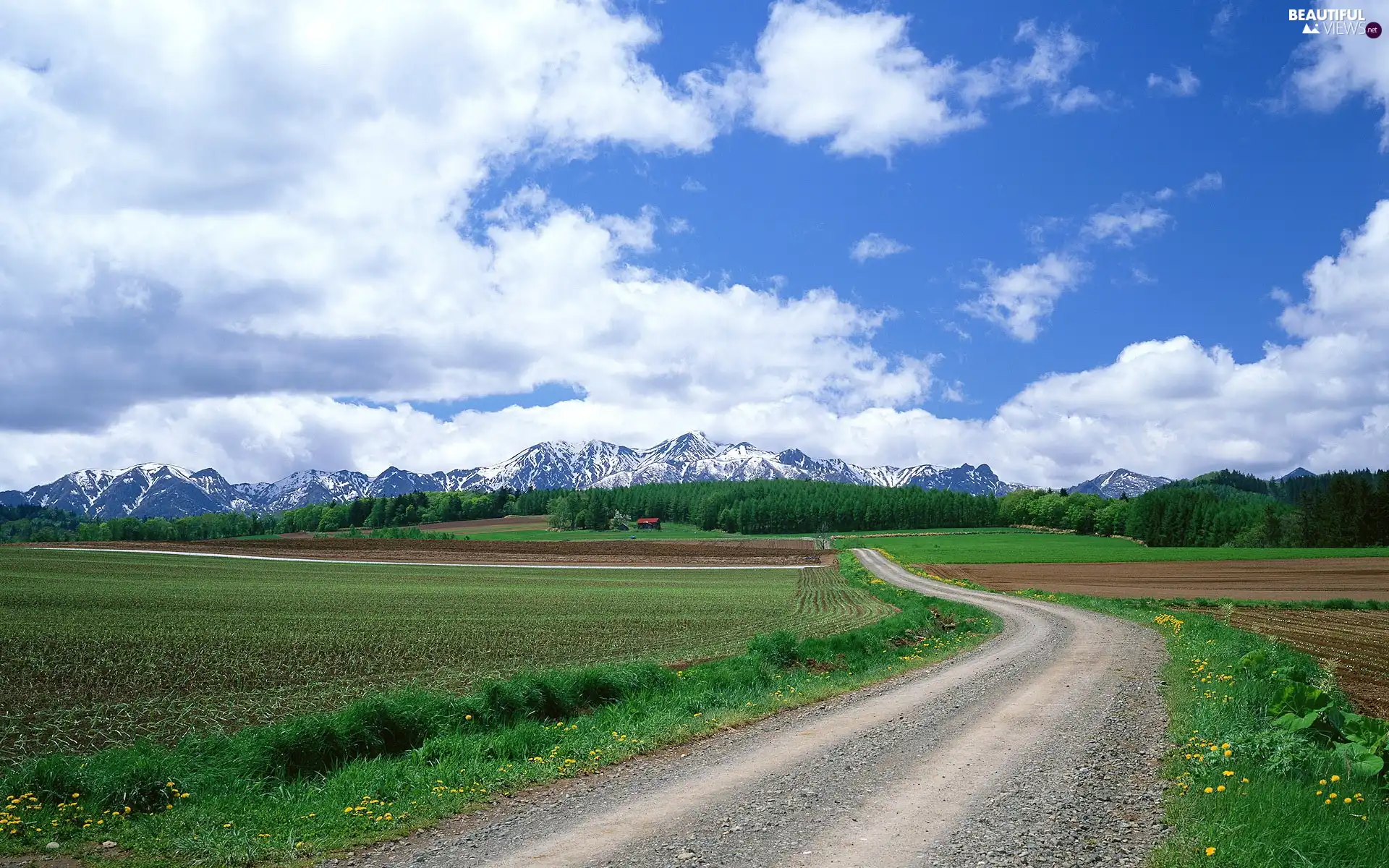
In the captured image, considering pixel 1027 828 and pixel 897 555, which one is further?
pixel 897 555

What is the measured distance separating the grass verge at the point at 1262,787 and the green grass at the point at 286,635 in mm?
15800

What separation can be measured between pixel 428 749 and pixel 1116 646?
21.9 m

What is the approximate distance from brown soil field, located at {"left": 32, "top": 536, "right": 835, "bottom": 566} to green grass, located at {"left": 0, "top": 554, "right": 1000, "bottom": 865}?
7648 centimetres

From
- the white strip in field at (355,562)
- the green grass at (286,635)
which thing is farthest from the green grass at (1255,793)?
the white strip in field at (355,562)

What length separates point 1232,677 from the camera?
15812mm

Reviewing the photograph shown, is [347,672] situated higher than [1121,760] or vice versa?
[1121,760]

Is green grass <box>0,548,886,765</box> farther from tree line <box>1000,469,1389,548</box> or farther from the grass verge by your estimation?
tree line <box>1000,469,1389,548</box>

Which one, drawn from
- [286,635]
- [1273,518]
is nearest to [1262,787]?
[286,635]

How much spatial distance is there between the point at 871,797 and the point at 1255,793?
4.41 m

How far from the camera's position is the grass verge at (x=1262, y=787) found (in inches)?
291

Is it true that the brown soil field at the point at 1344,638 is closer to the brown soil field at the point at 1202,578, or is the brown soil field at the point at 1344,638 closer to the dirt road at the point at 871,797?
the dirt road at the point at 871,797

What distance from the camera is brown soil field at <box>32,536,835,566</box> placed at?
96.7 metres

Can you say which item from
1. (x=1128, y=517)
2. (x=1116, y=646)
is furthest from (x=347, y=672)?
(x=1128, y=517)

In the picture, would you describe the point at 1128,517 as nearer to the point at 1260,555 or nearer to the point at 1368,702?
the point at 1260,555
